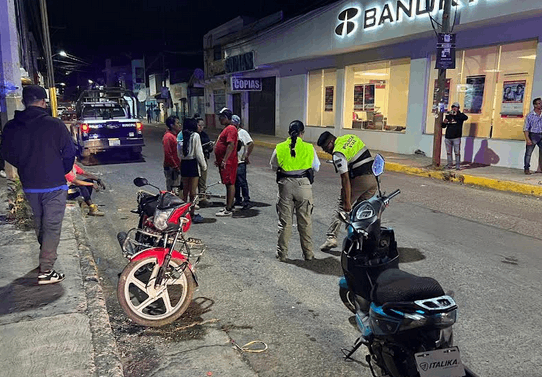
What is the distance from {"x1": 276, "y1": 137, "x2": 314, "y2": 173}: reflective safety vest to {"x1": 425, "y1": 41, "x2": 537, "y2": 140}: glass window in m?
9.52

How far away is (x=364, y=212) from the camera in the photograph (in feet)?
11.0

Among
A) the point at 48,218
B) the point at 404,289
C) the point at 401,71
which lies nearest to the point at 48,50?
the point at 401,71

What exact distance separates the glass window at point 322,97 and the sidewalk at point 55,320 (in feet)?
53.1

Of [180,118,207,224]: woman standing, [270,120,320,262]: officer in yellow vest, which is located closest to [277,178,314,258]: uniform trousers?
[270,120,320,262]: officer in yellow vest

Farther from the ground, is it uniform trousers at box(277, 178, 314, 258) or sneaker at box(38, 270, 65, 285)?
uniform trousers at box(277, 178, 314, 258)

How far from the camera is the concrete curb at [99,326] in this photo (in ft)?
10.1

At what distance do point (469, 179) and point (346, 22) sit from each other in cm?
849

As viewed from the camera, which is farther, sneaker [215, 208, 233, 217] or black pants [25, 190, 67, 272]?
sneaker [215, 208, 233, 217]

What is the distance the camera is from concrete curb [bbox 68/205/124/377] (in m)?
3.08

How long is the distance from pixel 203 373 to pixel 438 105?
34.8ft

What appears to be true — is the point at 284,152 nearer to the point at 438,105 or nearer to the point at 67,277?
the point at 67,277

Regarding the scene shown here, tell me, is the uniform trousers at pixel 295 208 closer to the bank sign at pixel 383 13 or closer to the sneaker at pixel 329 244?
the sneaker at pixel 329 244

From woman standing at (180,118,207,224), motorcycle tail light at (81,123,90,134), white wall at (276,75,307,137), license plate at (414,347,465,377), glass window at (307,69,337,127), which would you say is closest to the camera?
license plate at (414,347,465,377)

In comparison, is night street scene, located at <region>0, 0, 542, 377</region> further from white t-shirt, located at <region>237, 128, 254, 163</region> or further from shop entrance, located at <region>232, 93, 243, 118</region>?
shop entrance, located at <region>232, 93, 243, 118</region>
